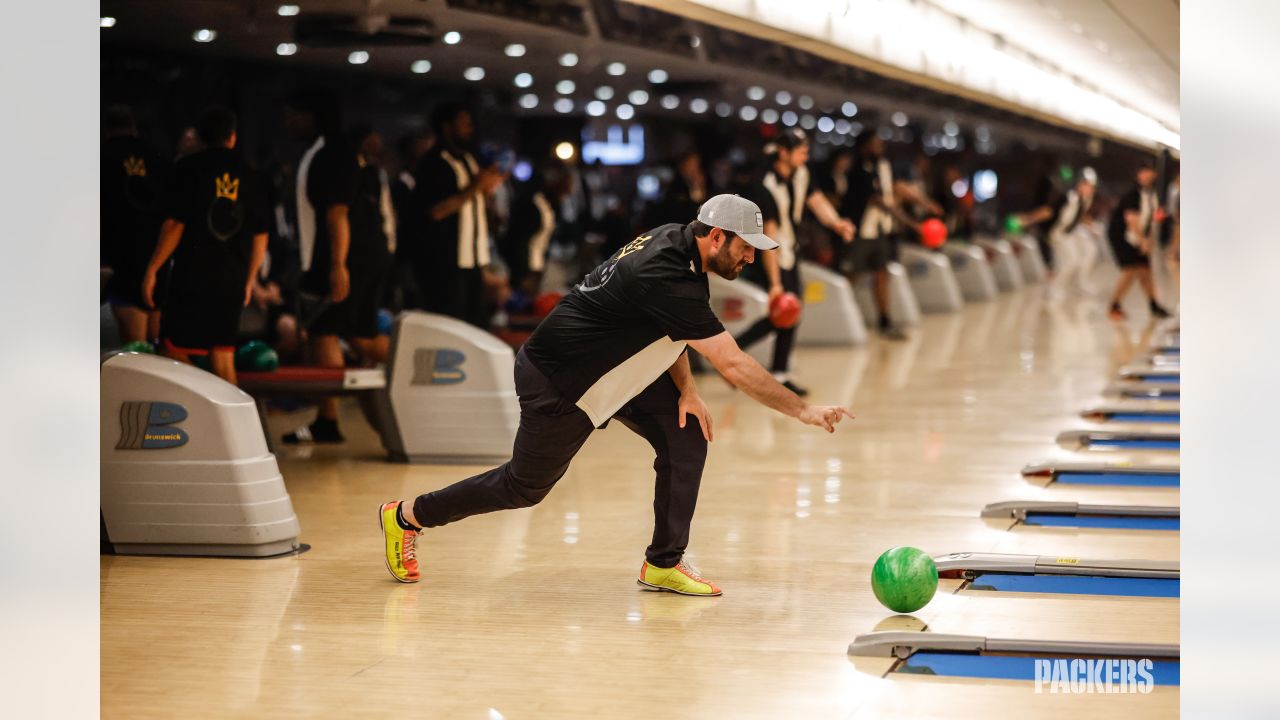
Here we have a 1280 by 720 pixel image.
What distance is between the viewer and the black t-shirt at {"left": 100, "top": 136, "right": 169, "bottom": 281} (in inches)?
280

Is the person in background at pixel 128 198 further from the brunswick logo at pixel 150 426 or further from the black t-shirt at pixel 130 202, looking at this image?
the brunswick logo at pixel 150 426

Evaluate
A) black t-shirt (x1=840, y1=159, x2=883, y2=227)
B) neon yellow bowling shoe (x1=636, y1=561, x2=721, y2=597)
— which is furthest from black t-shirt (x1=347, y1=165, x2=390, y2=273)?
black t-shirt (x1=840, y1=159, x2=883, y2=227)

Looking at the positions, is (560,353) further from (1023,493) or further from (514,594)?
(1023,493)

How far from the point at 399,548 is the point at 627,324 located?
104cm

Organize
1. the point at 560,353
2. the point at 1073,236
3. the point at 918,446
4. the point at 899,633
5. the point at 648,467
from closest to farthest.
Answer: the point at 899,633 → the point at 560,353 → the point at 648,467 → the point at 918,446 → the point at 1073,236

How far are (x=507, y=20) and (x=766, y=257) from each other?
2.08 m

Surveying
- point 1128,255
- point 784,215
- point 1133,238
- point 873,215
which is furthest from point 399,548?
point 1128,255

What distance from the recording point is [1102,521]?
19.6ft

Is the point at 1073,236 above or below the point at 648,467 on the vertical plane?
above

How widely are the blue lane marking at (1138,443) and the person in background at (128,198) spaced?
470 cm

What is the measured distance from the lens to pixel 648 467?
285 inches

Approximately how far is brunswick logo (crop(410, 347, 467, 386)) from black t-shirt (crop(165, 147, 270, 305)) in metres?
0.85

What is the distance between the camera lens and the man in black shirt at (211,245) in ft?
20.4
